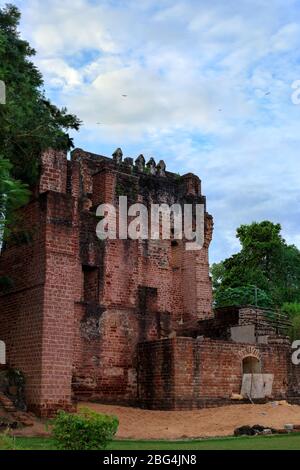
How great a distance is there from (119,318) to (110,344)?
2.90ft

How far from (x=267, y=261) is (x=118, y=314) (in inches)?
970

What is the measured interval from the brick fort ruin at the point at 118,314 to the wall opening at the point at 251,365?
32 millimetres

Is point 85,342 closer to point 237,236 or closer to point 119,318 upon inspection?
point 119,318

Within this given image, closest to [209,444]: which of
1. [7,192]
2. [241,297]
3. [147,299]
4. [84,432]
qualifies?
[84,432]

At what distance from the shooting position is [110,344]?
1923cm

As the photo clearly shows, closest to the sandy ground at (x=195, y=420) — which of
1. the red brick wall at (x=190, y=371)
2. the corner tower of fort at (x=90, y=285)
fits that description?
the red brick wall at (x=190, y=371)

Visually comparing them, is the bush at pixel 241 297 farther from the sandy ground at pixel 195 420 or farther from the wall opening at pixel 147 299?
the sandy ground at pixel 195 420

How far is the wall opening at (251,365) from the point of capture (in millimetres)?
19984

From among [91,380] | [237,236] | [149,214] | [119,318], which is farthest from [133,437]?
[237,236]

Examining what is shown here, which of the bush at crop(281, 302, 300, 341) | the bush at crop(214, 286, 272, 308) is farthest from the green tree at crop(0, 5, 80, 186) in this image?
the bush at crop(214, 286, 272, 308)

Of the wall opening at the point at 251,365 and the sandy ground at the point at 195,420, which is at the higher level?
the wall opening at the point at 251,365

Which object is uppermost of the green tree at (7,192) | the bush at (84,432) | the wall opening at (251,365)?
the green tree at (7,192)

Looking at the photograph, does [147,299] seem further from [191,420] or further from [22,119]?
[22,119]

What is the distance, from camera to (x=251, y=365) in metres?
20.1
